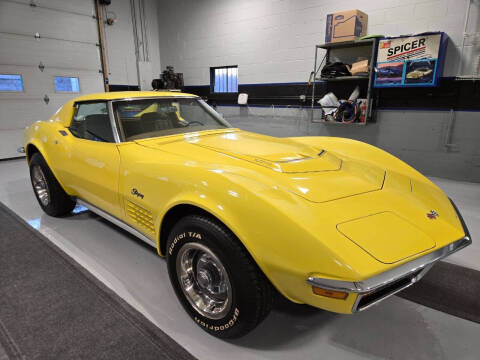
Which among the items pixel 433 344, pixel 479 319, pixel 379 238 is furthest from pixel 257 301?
pixel 479 319

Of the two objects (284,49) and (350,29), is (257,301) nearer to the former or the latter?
(350,29)

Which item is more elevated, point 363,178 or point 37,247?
point 363,178

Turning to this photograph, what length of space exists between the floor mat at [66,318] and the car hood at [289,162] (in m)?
0.91

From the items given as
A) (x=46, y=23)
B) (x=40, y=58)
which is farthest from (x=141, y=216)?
(x=46, y=23)

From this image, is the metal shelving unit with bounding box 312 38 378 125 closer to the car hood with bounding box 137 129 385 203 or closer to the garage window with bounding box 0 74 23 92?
the car hood with bounding box 137 129 385 203

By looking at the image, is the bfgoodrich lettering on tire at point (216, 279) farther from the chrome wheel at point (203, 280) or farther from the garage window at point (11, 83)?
the garage window at point (11, 83)

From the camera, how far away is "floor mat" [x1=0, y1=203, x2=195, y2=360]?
1.40 m

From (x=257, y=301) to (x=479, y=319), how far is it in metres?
1.30

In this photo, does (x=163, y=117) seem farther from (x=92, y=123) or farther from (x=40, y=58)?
(x=40, y=58)

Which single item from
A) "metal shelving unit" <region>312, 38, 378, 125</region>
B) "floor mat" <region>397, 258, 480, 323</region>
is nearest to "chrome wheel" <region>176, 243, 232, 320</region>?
"floor mat" <region>397, 258, 480, 323</region>

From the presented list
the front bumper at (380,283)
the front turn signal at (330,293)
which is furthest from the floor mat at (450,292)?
the front turn signal at (330,293)

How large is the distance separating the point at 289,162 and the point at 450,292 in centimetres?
130

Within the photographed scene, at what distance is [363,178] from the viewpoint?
1647 mm

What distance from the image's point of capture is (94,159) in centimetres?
208
